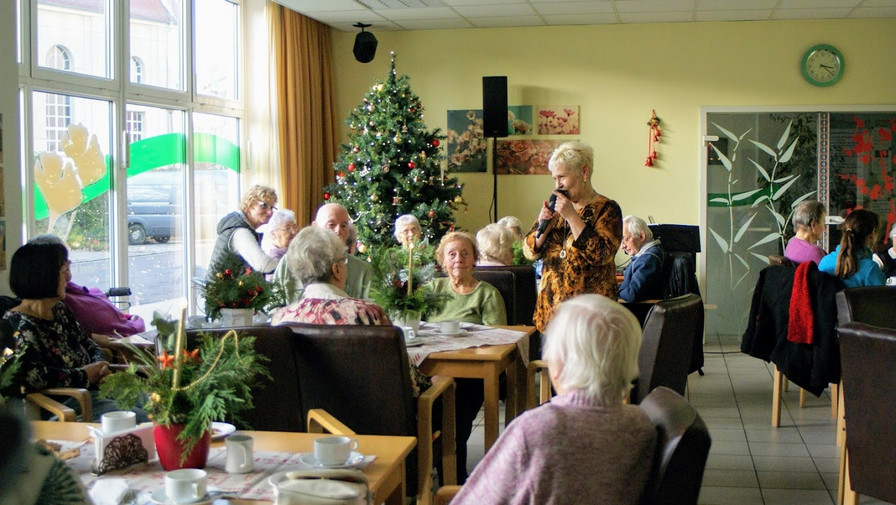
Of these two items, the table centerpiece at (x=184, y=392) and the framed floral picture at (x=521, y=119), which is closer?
the table centerpiece at (x=184, y=392)

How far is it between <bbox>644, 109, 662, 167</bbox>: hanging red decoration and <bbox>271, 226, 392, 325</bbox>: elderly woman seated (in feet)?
19.7

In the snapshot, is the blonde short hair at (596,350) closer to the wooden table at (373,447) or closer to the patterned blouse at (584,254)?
the wooden table at (373,447)

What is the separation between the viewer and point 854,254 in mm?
5406

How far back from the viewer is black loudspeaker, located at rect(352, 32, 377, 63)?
9.14m

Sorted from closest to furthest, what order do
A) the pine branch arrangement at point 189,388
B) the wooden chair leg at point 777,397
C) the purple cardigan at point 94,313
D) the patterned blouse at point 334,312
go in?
1. the pine branch arrangement at point 189,388
2. the patterned blouse at point 334,312
3. the purple cardigan at point 94,313
4. the wooden chair leg at point 777,397

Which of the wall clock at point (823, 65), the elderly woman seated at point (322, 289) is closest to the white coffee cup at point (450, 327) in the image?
the elderly woman seated at point (322, 289)

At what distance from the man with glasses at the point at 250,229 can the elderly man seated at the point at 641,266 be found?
2.35m

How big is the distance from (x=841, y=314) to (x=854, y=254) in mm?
1642

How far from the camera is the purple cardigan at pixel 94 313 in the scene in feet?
16.8

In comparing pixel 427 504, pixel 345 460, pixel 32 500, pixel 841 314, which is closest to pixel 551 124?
pixel 841 314

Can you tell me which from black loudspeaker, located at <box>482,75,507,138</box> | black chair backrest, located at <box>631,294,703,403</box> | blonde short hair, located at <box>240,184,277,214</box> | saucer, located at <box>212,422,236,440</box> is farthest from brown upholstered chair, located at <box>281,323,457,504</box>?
black loudspeaker, located at <box>482,75,507,138</box>

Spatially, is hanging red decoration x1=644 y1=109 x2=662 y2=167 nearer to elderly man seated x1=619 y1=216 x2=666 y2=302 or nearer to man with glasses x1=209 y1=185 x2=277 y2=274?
elderly man seated x1=619 y1=216 x2=666 y2=302

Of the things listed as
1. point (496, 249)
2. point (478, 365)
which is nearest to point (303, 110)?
point (496, 249)

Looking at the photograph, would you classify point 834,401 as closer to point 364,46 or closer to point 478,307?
point 478,307
